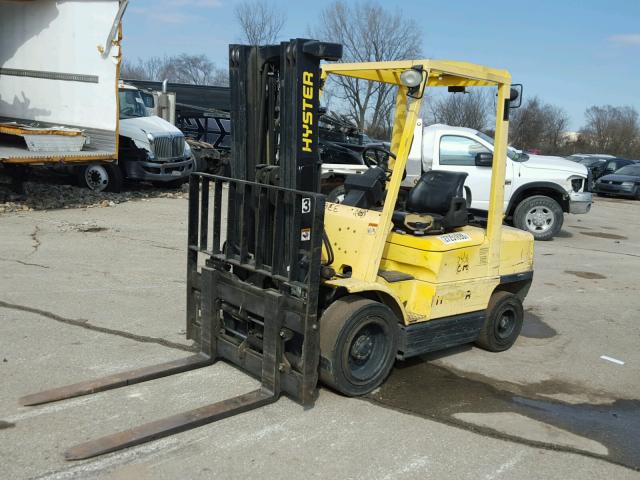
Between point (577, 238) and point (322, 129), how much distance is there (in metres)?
6.86

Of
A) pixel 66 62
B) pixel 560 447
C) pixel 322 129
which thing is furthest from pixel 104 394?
pixel 322 129

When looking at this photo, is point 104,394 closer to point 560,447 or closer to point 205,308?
point 205,308

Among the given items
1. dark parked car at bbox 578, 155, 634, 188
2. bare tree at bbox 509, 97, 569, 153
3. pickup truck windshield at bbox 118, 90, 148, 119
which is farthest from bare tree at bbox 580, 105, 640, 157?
pickup truck windshield at bbox 118, 90, 148, 119

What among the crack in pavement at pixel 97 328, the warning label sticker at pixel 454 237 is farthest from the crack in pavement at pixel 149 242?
the warning label sticker at pixel 454 237

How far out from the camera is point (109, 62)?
506 inches

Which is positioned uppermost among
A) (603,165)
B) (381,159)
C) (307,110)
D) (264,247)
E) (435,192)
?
(307,110)

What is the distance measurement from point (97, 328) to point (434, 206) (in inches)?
126

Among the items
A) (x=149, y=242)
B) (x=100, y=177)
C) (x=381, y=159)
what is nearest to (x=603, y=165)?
(x=100, y=177)

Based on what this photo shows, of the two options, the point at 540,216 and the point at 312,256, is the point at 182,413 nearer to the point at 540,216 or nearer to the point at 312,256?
the point at 312,256

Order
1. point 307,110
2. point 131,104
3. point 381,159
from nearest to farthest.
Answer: point 307,110
point 381,159
point 131,104

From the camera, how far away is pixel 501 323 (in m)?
5.99

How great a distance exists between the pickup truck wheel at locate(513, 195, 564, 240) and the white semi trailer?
27.8 ft

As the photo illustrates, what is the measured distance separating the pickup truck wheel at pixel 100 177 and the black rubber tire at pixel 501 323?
1078cm

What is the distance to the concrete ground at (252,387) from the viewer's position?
371 centimetres
